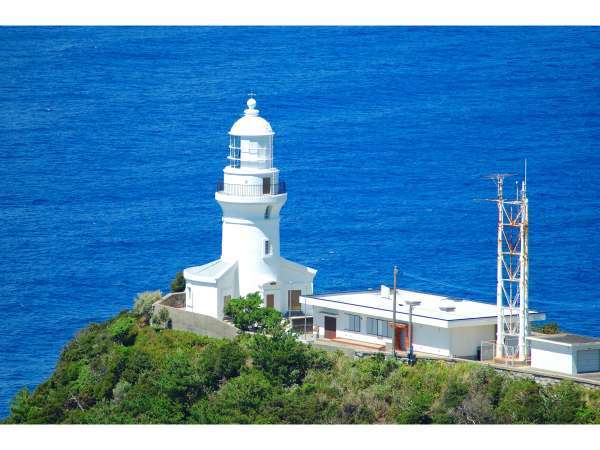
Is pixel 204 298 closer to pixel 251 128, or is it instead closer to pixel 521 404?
pixel 251 128

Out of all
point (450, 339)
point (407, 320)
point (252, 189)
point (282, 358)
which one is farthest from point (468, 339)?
point (252, 189)

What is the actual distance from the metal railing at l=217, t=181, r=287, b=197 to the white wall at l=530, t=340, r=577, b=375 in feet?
43.1

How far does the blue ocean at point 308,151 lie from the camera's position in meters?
105

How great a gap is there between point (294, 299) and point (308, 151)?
48.7 metres

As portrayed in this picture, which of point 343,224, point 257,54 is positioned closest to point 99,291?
point 343,224

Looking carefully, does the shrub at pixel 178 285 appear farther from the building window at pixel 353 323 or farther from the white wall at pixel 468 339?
the white wall at pixel 468 339

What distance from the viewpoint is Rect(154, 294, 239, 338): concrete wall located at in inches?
2771

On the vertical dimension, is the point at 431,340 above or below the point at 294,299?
below

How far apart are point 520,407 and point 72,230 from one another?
187 feet

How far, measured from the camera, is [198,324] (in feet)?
235

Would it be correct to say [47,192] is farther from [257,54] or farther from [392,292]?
[392,292]

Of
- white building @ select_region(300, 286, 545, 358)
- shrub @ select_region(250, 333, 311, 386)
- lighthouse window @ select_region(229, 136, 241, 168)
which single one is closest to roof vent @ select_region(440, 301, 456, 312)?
white building @ select_region(300, 286, 545, 358)

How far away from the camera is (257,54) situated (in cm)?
12788

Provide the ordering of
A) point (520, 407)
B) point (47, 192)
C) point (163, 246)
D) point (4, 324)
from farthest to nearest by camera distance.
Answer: point (47, 192) → point (163, 246) → point (4, 324) → point (520, 407)
